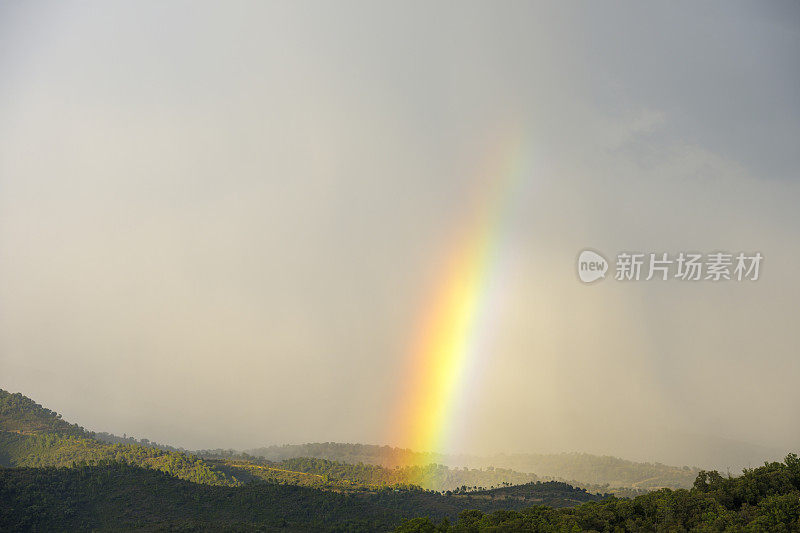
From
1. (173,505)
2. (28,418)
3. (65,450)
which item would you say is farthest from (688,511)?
(28,418)

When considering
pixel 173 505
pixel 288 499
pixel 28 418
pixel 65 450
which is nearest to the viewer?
pixel 173 505

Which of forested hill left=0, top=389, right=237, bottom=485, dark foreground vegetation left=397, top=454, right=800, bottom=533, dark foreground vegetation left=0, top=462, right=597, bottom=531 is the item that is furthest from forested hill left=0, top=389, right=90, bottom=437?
dark foreground vegetation left=397, top=454, right=800, bottom=533

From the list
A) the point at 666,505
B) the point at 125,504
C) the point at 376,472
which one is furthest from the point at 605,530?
the point at 376,472

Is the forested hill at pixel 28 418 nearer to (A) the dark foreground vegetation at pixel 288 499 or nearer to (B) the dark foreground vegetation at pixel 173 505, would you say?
(A) the dark foreground vegetation at pixel 288 499

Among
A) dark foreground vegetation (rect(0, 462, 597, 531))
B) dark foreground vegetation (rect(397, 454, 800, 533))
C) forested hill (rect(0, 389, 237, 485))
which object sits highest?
dark foreground vegetation (rect(397, 454, 800, 533))

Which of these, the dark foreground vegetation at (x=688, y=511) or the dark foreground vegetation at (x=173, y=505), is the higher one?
the dark foreground vegetation at (x=688, y=511)

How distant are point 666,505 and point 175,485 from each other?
252 feet

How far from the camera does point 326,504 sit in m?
91.9

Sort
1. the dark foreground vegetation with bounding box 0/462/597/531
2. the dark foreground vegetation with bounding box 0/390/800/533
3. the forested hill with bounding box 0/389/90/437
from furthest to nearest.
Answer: the forested hill with bounding box 0/389/90/437, the dark foreground vegetation with bounding box 0/462/597/531, the dark foreground vegetation with bounding box 0/390/800/533

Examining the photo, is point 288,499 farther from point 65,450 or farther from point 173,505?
point 65,450

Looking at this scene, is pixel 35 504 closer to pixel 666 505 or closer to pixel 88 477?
pixel 88 477

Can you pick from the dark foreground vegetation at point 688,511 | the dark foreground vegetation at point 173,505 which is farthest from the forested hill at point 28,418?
the dark foreground vegetation at point 688,511

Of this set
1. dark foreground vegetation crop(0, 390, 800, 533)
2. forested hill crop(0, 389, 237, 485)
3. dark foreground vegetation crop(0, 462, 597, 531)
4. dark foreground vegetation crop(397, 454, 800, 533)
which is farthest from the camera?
forested hill crop(0, 389, 237, 485)

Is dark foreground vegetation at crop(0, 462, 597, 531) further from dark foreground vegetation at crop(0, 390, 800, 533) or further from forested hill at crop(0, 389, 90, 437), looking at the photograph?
forested hill at crop(0, 389, 90, 437)
